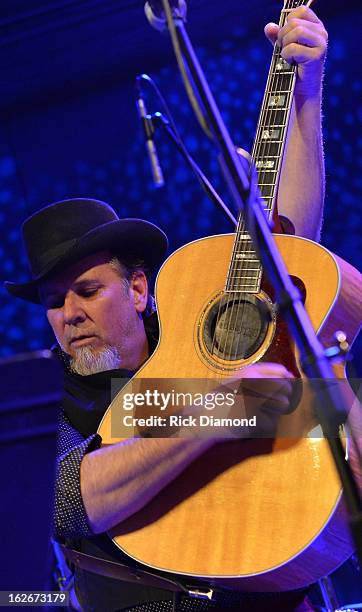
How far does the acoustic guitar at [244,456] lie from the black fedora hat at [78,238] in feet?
1.38

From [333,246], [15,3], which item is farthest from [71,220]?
[15,3]

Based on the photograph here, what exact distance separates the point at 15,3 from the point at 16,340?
199cm

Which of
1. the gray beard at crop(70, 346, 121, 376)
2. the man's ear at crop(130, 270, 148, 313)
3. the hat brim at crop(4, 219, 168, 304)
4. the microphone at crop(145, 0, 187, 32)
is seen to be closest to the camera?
the microphone at crop(145, 0, 187, 32)

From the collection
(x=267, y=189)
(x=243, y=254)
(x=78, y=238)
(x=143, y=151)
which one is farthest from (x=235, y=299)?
(x=143, y=151)

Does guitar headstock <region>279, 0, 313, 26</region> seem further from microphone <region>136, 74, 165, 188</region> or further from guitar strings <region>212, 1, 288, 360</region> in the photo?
guitar strings <region>212, 1, 288, 360</region>

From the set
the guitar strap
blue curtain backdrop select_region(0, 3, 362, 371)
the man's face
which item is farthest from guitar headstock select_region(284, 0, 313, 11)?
blue curtain backdrop select_region(0, 3, 362, 371)

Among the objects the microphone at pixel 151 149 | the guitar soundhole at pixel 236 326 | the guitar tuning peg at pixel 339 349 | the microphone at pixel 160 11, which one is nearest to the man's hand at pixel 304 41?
the microphone at pixel 151 149

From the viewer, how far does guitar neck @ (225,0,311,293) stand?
1997 millimetres

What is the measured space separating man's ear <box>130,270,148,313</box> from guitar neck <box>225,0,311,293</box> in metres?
0.56

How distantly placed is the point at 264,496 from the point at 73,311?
93cm

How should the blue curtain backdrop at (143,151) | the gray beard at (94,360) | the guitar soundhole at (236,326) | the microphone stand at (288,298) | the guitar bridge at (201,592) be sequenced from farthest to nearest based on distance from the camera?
the blue curtain backdrop at (143,151) → the gray beard at (94,360) → the guitar soundhole at (236,326) → the guitar bridge at (201,592) → the microphone stand at (288,298)

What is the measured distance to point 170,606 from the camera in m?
1.91

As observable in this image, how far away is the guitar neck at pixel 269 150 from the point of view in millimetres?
1997

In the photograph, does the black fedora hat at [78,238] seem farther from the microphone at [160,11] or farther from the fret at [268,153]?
the microphone at [160,11]
